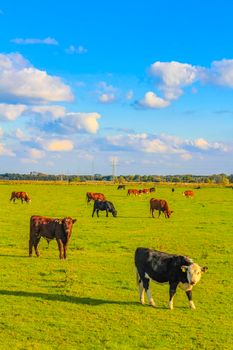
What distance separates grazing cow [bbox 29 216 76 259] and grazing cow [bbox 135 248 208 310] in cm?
615

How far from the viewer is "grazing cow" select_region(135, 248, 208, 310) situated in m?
11.8

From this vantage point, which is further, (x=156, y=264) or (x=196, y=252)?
(x=196, y=252)

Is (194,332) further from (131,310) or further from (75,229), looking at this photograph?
(75,229)

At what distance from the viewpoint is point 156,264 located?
12492mm

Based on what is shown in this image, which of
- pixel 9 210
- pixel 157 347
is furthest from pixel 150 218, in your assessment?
pixel 157 347

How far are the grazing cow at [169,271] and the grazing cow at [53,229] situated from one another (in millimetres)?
6148

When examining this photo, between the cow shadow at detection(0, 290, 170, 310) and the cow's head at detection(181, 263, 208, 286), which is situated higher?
the cow's head at detection(181, 263, 208, 286)

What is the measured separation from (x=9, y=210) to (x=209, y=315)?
3213 centimetres

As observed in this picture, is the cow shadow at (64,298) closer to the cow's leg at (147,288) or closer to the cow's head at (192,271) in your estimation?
the cow's leg at (147,288)

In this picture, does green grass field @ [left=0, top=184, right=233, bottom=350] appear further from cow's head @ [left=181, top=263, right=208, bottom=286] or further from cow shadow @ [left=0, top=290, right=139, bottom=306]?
cow's head @ [left=181, top=263, right=208, bottom=286]

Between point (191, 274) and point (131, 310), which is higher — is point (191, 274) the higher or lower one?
the higher one

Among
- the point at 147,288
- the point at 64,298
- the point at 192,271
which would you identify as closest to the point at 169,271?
the point at 192,271

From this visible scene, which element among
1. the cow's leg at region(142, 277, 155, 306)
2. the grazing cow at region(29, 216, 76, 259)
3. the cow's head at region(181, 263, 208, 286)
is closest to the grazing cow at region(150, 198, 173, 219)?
the grazing cow at region(29, 216, 76, 259)

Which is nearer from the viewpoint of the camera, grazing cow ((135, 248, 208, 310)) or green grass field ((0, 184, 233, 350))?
green grass field ((0, 184, 233, 350))
